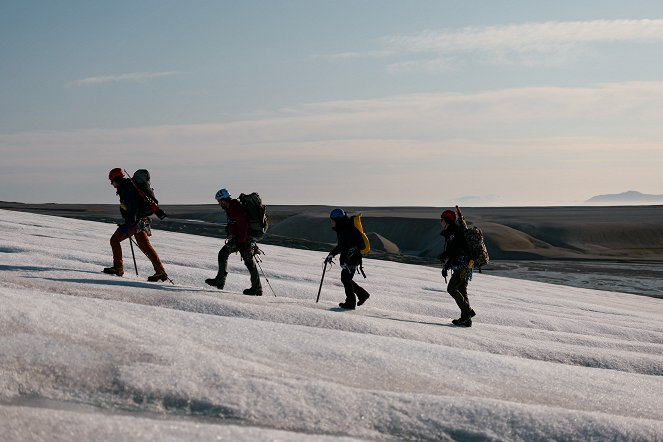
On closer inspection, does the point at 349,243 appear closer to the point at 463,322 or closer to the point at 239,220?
the point at 239,220

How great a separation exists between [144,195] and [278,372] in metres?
6.27

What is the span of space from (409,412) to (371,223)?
7458 centimetres

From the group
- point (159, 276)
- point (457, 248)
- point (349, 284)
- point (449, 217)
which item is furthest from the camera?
point (159, 276)

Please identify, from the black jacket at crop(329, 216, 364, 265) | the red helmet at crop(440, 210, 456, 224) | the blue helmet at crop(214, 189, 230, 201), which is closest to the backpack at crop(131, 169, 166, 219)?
the blue helmet at crop(214, 189, 230, 201)

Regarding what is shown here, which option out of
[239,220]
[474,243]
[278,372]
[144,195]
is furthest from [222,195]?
[278,372]

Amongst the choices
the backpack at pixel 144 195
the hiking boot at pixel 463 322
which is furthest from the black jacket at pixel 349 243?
the backpack at pixel 144 195

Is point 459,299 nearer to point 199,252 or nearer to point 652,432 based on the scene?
point 652,432

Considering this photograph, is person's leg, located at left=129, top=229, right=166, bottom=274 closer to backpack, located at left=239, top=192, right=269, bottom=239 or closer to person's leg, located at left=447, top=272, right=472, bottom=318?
backpack, located at left=239, top=192, right=269, bottom=239

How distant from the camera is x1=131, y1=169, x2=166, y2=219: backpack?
40.9ft

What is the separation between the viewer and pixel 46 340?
23.0 ft

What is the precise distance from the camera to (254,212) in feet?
40.1

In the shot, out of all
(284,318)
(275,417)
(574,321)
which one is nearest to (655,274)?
(574,321)

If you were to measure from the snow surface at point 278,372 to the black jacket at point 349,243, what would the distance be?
2.90ft

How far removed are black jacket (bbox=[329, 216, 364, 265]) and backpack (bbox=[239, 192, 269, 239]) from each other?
1260mm
